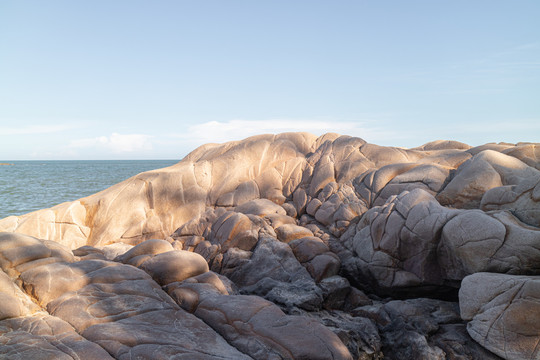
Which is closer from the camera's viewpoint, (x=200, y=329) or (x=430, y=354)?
(x=200, y=329)

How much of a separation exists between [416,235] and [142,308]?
5.50 metres

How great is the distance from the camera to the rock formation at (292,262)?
192 inches

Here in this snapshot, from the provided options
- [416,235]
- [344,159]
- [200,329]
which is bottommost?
[200,329]

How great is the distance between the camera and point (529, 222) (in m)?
7.13

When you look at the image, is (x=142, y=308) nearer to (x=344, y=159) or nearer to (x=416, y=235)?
(x=416, y=235)

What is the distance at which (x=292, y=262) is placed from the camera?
27.2 feet

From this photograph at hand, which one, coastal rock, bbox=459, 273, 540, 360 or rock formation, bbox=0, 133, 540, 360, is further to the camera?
coastal rock, bbox=459, 273, 540, 360

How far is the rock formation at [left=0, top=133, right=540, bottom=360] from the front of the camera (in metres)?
4.88

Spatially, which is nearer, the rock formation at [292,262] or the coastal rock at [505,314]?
the rock formation at [292,262]

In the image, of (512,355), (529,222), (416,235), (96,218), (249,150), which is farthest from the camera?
(249,150)

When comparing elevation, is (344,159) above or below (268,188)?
above

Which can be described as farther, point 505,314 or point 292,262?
point 292,262

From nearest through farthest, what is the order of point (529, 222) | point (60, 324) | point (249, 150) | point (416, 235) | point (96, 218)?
point (60, 324) < point (529, 222) < point (416, 235) < point (96, 218) < point (249, 150)

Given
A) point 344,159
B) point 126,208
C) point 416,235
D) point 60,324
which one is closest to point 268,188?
point 344,159
